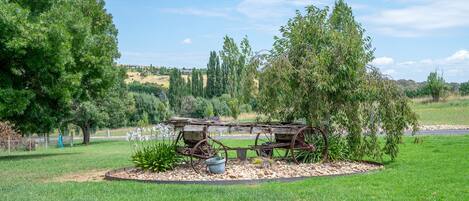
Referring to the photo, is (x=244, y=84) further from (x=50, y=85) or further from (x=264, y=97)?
(x=50, y=85)

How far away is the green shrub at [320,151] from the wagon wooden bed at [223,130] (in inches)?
4.0

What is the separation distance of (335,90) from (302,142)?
1.67 metres

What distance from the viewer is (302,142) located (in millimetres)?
14961

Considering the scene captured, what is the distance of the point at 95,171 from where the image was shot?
16.5 meters

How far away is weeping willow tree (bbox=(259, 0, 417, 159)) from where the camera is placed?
50.7 feet

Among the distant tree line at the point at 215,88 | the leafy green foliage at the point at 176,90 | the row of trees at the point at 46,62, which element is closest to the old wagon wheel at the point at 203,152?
the row of trees at the point at 46,62

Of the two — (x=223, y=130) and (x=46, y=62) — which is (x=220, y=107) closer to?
(x=46, y=62)

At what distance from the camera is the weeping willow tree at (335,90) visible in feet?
50.7

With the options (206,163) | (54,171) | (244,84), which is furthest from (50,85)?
(206,163)

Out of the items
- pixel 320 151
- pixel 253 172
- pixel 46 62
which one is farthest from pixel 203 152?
pixel 46 62

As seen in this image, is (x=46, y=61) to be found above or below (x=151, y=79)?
below

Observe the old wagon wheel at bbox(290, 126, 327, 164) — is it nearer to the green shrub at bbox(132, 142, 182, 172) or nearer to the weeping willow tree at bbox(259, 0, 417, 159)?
the weeping willow tree at bbox(259, 0, 417, 159)

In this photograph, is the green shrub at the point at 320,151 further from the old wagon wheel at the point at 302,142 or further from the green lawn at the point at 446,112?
the green lawn at the point at 446,112

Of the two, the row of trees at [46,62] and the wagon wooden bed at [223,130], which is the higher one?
the row of trees at [46,62]
